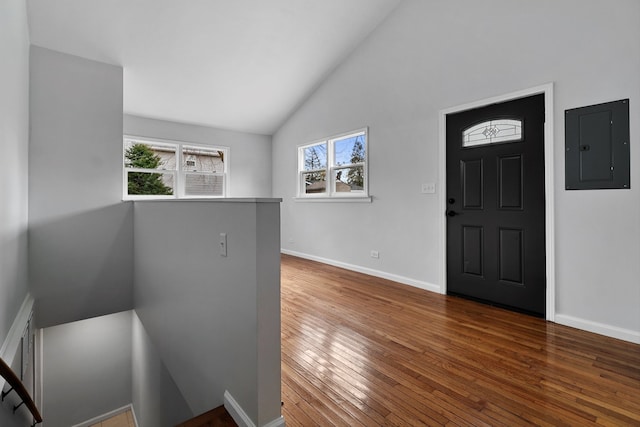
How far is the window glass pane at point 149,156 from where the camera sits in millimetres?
4762

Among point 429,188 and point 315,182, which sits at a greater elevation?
point 315,182

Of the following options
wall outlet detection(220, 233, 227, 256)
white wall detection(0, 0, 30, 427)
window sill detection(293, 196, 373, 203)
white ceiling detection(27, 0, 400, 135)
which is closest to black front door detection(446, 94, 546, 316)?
window sill detection(293, 196, 373, 203)

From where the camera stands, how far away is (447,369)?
5.92ft

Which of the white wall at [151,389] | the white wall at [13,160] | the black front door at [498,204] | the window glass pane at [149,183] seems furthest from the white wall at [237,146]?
the black front door at [498,204]

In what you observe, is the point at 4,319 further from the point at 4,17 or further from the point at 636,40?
the point at 636,40

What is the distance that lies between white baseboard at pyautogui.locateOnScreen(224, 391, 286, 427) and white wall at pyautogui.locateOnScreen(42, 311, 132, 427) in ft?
9.38

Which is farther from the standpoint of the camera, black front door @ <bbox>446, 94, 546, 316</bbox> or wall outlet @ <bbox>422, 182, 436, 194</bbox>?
wall outlet @ <bbox>422, 182, 436, 194</bbox>

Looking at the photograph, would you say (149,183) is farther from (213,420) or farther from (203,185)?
(213,420)

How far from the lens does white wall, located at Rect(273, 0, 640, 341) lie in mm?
2197

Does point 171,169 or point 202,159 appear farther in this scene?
point 202,159

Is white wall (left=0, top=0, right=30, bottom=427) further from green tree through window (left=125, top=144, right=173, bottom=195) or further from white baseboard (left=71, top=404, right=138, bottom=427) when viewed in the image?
green tree through window (left=125, top=144, right=173, bottom=195)

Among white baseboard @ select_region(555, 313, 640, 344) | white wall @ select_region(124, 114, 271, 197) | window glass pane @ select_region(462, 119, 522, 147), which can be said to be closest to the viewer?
A: white baseboard @ select_region(555, 313, 640, 344)

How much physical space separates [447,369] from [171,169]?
513 centimetres

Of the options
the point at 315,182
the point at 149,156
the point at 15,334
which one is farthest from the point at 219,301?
the point at 149,156
